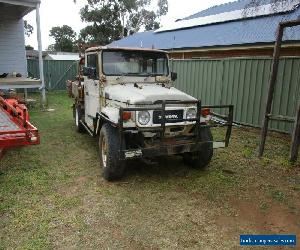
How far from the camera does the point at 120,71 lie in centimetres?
635

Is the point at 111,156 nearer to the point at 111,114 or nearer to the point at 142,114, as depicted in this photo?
the point at 111,114

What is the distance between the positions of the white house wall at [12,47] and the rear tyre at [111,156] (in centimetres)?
1180

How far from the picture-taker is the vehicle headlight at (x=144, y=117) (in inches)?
199

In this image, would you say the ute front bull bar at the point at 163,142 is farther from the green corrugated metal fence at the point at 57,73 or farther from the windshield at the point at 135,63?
the green corrugated metal fence at the point at 57,73

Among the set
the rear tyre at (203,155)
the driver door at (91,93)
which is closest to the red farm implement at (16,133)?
the driver door at (91,93)

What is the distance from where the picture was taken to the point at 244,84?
9703 millimetres

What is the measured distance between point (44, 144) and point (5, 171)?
74.5 inches

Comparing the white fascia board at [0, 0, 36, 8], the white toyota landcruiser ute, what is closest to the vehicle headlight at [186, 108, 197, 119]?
the white toyota landcruiser ute

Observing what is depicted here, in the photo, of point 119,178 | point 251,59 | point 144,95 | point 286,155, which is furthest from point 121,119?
point 251,59

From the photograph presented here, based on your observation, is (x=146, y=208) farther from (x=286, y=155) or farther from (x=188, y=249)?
(x=286, y=155)

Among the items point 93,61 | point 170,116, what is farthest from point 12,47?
point 170,116

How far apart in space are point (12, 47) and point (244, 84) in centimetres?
1125

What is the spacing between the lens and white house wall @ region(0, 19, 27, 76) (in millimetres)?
14992

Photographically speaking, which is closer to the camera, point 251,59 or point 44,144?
point 44,144
